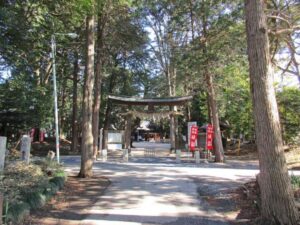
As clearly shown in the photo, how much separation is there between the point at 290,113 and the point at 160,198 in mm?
21051

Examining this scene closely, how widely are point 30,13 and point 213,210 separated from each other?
8.52 m

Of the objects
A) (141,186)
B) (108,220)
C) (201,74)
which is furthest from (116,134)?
(108,220)

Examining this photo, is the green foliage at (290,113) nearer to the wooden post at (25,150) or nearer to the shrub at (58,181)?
the wooden post at (25,150)

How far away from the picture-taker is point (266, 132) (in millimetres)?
6871

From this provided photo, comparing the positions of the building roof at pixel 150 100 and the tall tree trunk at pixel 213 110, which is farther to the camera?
the building roof at pixel 150 100

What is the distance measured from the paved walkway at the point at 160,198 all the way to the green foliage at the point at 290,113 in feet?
46.7

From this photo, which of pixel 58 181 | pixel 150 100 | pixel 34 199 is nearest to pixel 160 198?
pixel 58 181

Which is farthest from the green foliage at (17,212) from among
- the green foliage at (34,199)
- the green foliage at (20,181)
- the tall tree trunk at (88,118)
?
the tall tree trunk at (88,118)

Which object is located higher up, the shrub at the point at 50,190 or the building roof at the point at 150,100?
the building roof at the point at 150,100

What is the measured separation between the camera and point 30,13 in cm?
1170

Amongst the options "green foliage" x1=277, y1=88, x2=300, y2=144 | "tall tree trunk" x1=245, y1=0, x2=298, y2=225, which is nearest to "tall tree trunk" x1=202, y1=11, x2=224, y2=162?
"green foliage" x1=277, y1=88, x2=300, y2=144

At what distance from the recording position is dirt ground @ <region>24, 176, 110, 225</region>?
24.2 ft

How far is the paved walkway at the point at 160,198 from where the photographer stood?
7.49 meters

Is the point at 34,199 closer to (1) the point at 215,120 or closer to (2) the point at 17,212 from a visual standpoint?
(2) the point at 17,212
